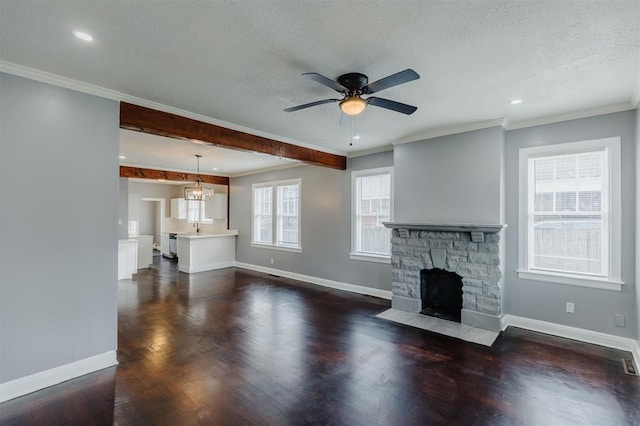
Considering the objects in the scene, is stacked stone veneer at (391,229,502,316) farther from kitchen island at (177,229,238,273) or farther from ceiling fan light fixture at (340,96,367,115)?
kitchen island at (177,229,238,273)

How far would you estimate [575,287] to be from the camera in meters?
3.83

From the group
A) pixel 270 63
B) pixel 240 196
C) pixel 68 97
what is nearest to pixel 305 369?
pixel 270 63

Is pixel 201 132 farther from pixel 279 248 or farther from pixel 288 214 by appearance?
pixel 279 248

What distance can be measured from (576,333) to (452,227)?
6.23 ft

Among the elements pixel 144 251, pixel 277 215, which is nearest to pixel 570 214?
pixel 277 215

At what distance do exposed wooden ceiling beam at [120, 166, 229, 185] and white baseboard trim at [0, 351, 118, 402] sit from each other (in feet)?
17.9

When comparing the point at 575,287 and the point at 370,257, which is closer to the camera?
the point at 575,287

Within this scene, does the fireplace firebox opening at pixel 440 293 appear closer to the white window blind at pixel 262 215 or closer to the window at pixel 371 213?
the window at pixel 371 213

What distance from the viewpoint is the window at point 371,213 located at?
227 inches

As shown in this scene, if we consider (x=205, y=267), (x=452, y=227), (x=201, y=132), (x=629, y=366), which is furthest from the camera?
(x=205, y=267)

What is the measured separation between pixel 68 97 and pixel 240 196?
6.11 m

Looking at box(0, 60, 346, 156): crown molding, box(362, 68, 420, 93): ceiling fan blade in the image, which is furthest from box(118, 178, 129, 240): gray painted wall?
box(362, 68, 420, 93): ceiling fan blade

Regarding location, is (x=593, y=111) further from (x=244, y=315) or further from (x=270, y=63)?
(x=244, y=315)

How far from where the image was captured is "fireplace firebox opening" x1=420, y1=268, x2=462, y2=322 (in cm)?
471
